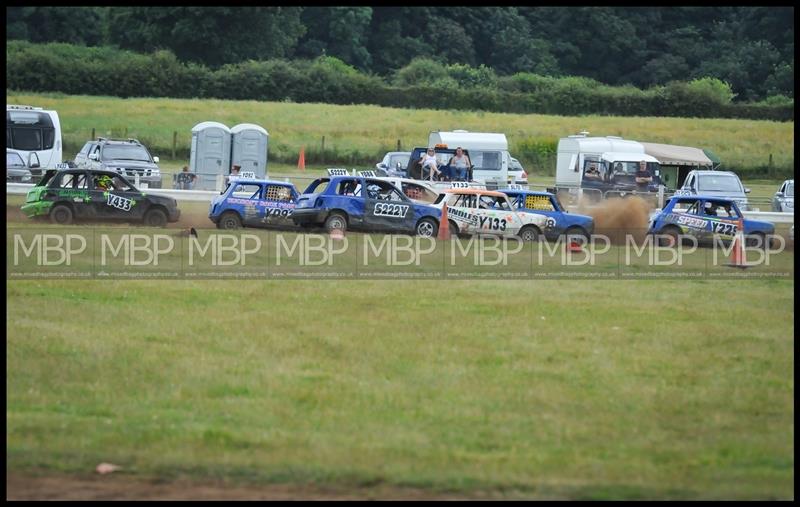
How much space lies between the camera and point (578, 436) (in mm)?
10125

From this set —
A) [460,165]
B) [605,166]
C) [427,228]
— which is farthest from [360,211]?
[605,166]

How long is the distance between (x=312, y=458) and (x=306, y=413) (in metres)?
1.47

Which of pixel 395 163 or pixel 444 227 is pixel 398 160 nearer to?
pixel 395 163

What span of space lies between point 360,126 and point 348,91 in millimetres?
9454

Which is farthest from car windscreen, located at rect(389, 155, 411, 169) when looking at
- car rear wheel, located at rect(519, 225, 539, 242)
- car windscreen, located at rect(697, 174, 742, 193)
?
car rear wheel, located at rect(519, 225, 539, 242)

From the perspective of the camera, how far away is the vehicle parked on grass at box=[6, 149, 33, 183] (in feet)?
111

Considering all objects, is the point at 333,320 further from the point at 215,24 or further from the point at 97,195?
the point at 215,24

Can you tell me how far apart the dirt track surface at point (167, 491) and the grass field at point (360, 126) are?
44.1m

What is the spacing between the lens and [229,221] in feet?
81.1

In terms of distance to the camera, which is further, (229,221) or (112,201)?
(112,201)

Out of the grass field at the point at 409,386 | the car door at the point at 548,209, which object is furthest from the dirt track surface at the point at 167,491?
the car door at the point at 548,209

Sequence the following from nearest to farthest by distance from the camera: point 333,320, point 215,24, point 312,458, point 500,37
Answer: point 312,458, point 333,320, point 215,24, point 500,37

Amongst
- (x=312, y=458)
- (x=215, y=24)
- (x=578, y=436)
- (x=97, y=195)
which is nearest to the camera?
(x=312, y=458)

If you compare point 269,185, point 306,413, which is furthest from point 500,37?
point 306,413
